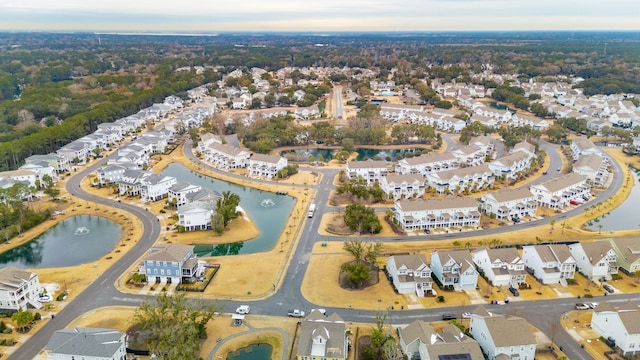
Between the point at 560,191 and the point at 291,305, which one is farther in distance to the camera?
the point at 560,191

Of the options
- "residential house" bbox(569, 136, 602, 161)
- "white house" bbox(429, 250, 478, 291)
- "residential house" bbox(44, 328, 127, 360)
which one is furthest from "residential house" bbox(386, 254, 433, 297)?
"residential house" bbox(569, 136, 602, 161)

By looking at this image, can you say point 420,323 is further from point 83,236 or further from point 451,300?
point 83,236

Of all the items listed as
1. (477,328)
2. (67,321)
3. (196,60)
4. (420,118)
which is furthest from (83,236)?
(196,60)

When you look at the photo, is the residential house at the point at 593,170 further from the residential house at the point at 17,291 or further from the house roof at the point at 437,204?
the residential house at the point at 17,291

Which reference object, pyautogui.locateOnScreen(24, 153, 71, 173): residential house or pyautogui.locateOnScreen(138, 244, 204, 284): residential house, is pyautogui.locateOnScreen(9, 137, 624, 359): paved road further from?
pyautogui.locateOnScreen(24, 153, 71, 173): residential house

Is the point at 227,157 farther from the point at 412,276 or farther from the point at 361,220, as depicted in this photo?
the point at 412,276

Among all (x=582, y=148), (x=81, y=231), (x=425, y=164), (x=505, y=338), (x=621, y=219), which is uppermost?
(x=582, y=148)

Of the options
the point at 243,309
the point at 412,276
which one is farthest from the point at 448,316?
the point at 243,309
